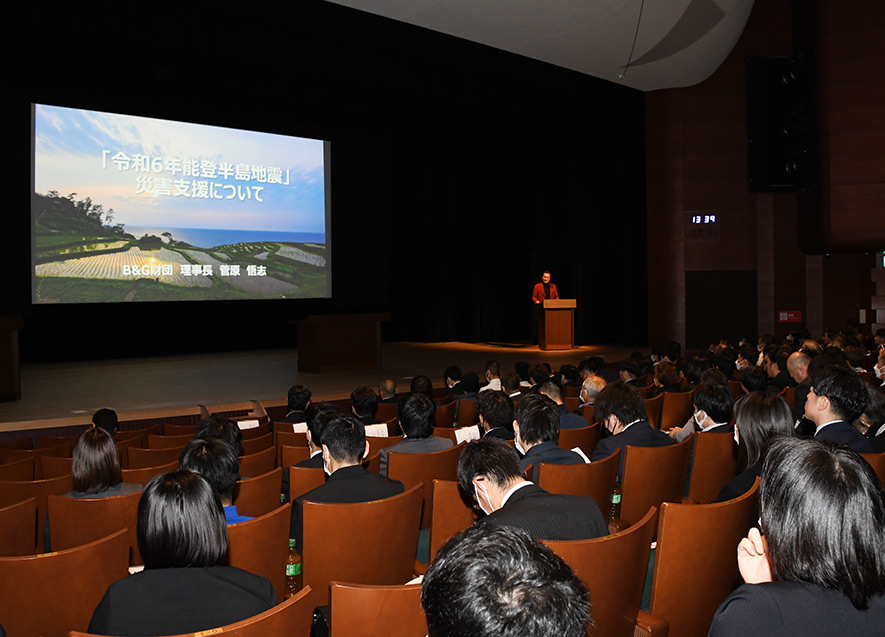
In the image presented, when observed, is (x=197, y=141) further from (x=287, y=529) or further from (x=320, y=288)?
(x=287, y=529)

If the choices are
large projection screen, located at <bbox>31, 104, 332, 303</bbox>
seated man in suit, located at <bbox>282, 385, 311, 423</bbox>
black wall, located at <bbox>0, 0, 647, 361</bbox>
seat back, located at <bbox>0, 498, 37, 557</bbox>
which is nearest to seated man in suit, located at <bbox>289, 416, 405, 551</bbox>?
seat back, located at <bbox>0, 498, 37, 557</bbox>

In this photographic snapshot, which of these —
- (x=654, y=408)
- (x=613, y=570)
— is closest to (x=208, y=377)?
(x=654, y=408)

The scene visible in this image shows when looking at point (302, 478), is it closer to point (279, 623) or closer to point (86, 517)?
point (86, 517)

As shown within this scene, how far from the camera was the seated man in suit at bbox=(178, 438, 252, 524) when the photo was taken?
267 cm

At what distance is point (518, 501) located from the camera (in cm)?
218

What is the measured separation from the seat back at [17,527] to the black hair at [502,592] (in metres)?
2.33

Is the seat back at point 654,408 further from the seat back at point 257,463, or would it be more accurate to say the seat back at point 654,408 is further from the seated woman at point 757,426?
the seat back at point 257,463

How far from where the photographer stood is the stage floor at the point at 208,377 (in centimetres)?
822

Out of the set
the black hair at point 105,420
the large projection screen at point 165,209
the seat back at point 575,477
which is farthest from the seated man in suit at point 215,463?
the large projection screen at point 165,209

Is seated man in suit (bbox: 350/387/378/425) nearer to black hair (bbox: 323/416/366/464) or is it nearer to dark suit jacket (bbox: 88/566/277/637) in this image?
black hair (bbox: 323/416/366/464)

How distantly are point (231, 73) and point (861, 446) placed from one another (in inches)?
406

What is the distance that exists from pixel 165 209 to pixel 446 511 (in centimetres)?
1020

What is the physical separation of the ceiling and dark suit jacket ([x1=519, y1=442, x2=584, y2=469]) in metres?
7.28

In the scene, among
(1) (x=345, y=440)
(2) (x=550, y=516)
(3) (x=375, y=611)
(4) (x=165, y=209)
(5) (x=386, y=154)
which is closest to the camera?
(3) (x=375, y=611)
